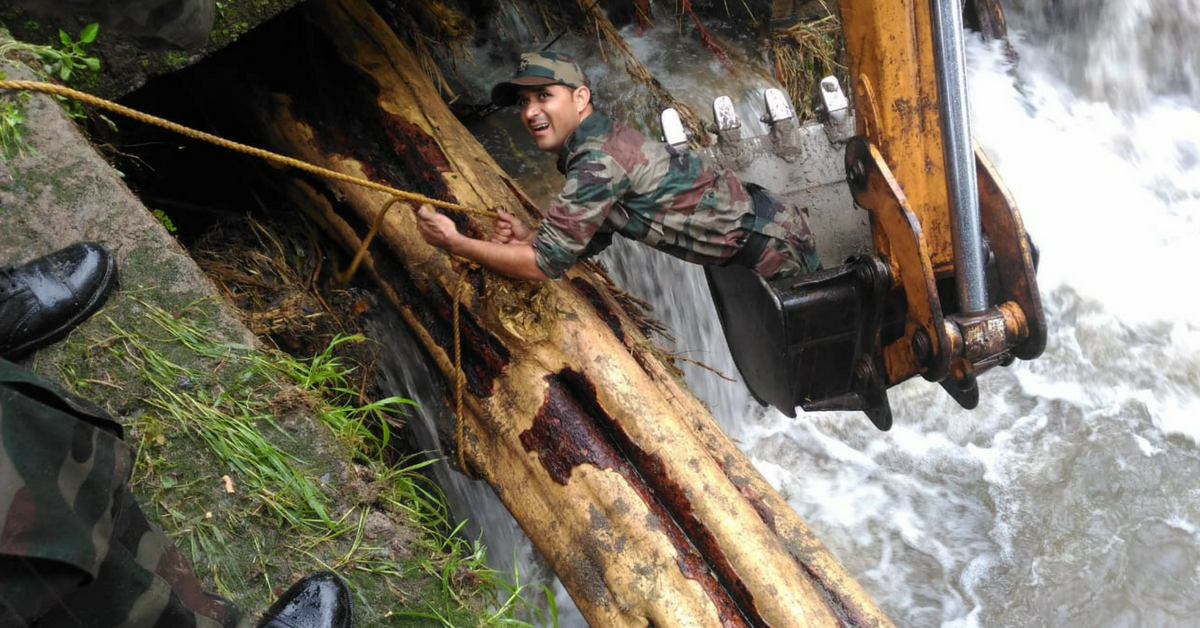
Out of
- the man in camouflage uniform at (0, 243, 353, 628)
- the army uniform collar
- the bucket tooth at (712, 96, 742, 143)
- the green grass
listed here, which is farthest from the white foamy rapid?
the man in camouflage uniform at (0, 243, 353, 628)

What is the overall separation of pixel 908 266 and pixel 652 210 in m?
0.89

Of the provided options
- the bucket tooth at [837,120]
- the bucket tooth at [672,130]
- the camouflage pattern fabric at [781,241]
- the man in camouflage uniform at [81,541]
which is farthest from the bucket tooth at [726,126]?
the man in camouflage uniform at [81,541]

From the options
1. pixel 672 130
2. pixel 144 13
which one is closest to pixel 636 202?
pixel 672 130

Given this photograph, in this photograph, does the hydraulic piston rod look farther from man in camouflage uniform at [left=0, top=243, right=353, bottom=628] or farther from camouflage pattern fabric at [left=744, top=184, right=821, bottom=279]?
man in camouflage uniform at [left=0, top=243, right=353, bottom=628]

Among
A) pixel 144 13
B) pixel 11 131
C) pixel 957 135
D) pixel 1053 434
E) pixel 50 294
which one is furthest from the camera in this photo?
pixel 1053 434

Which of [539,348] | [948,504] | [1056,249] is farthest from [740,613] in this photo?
[1056,249]

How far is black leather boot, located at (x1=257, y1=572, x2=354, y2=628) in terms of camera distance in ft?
7.61

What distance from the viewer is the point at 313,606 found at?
2.35 meters

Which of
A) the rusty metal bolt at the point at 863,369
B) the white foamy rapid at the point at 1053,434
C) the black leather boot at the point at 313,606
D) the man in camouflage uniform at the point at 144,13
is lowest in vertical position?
the white foamy rapid at the point at 1053,434

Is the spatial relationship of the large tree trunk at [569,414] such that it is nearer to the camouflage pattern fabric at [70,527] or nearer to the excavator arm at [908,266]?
the excavator arm at [908,266]

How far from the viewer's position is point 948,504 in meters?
4.57

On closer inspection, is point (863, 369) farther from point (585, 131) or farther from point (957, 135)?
point (585, 131)

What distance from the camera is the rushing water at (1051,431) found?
418 cm

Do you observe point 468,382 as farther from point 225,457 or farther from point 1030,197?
point 1030,197
